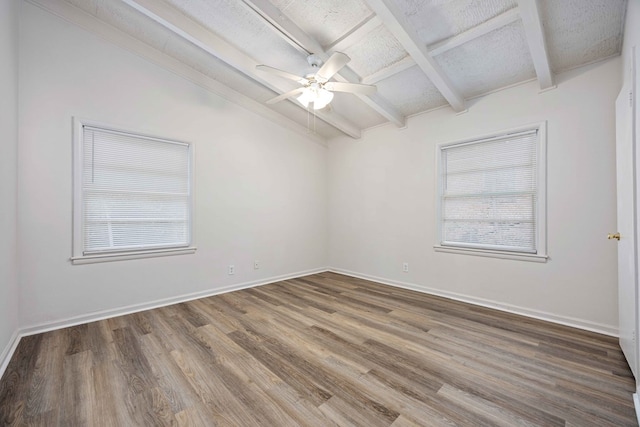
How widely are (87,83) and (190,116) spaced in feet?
3.57

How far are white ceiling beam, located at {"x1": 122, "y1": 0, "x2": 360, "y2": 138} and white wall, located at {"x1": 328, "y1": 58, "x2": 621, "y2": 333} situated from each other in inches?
86.9

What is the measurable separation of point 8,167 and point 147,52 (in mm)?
2036

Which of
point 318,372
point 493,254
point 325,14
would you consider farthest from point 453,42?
point 318,372

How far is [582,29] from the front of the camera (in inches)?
96.3

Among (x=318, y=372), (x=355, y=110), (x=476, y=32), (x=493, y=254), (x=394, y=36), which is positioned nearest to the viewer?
(x=318, y=372)

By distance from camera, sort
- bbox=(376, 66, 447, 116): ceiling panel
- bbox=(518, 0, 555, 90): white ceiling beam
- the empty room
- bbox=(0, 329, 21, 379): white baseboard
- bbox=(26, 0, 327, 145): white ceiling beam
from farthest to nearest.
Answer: bbox=(376, 66, 447, 116): ceiling panel → bbox=(26, 0, 327, 145): white ceiling beam → bbox=(518, 0, 555, 90): white ceiling beam → bbox=(0, 329, 21, 379): white baseboard → the empty room

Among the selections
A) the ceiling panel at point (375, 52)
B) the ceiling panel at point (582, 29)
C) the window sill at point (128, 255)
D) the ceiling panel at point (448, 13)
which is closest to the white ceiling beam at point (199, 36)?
the ceiling panel at point (375, 52)

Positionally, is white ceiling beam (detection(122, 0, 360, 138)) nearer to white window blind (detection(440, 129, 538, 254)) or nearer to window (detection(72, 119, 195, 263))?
window (detection(72, 119, 195, 263))

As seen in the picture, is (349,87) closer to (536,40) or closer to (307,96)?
(307,96)

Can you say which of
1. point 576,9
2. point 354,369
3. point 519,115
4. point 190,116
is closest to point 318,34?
point 190,116

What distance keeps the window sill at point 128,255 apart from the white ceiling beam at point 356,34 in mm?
3190

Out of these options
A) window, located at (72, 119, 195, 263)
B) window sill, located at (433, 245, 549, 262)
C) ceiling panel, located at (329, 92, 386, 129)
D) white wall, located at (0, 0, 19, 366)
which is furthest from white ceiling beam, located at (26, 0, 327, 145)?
window sill, located at (433, 245, 549, 262)

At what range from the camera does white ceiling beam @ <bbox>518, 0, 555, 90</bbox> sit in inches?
86.7

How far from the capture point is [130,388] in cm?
181
